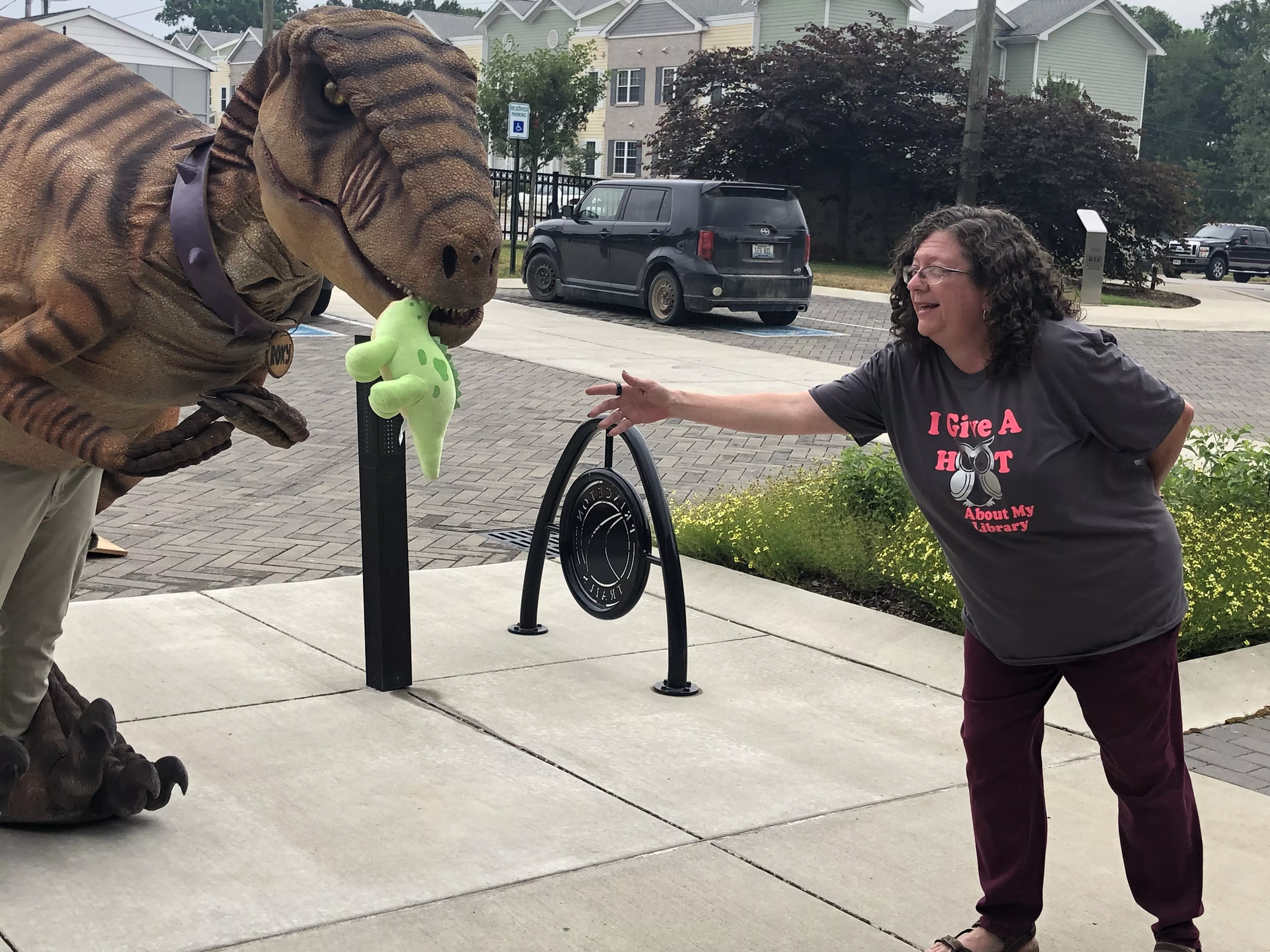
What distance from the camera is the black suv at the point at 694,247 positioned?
1727 centimetres

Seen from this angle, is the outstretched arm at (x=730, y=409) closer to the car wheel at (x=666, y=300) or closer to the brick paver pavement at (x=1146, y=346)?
the brick paver pavement at (x=1146, y=346)

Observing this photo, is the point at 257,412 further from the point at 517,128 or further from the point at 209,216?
the point at 517,128

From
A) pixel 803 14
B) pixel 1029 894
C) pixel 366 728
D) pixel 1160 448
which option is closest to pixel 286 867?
pixel 366 728

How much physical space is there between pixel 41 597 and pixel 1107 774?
2.56 metres

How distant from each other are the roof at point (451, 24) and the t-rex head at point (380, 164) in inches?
2235

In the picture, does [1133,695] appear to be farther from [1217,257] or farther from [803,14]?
[803,14]

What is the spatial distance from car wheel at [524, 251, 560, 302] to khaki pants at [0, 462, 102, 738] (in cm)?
1656

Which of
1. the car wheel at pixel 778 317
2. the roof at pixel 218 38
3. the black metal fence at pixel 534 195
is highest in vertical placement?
the roof at pixel 218 38

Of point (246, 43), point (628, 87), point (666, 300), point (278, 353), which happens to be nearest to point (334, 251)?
point (278, 353)

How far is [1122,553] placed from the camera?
3002 millimetres

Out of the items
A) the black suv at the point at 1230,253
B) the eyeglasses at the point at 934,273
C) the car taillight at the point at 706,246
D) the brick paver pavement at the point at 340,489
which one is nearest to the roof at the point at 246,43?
the black suv at the point at 1230,253

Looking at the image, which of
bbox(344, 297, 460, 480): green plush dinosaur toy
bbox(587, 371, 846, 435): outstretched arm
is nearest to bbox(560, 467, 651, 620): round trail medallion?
bbox(587, 371, 846, 435): outstretched arm

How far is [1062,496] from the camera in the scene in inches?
116

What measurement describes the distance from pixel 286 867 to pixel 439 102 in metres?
2.02
